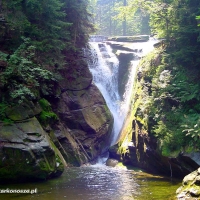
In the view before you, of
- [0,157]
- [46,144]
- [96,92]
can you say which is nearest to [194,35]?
[96,92]

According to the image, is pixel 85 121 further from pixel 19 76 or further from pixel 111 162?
pixel 19 76

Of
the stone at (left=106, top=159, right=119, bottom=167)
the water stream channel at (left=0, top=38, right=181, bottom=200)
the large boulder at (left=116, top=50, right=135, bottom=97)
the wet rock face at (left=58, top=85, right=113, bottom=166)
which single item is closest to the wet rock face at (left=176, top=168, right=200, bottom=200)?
the water stream channel at (left=0, top=38, right=181, bottom=200)

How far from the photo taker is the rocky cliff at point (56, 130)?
399 inches

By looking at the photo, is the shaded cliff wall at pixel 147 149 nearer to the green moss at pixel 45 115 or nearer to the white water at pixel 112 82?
the white water at pixel 112 82

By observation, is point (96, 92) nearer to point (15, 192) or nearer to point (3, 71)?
point (3, 71)

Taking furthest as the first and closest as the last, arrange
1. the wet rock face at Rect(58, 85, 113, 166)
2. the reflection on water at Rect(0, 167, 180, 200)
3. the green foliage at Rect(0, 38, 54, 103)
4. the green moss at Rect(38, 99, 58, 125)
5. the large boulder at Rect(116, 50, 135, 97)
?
the large boulder at Rect(116, 50, 135, 97) < the wet rock face at Rect(58, 85, 113, 166) < the green moss at Rect(38, 99, 58, 125) < the green foliage at Rect(0, 38, 54, 103) < the reflection on water at Rect(0, 167, 180, 200)

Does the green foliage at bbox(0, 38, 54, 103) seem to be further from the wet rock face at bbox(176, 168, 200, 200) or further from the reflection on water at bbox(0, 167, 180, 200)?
the wet rock face at bbox(176, 168, 200, 200)

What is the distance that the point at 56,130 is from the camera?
16250 millimetres

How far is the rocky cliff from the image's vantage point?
1013 centimetres

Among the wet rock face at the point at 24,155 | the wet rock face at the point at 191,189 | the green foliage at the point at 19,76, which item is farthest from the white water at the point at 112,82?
the wet rock face at the point at 191,189

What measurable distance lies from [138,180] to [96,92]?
10279 millimetres

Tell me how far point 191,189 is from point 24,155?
5.89 meters

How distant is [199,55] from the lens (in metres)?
15.2

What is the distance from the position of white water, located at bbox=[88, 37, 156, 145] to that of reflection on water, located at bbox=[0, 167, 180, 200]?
9638 millimetres
